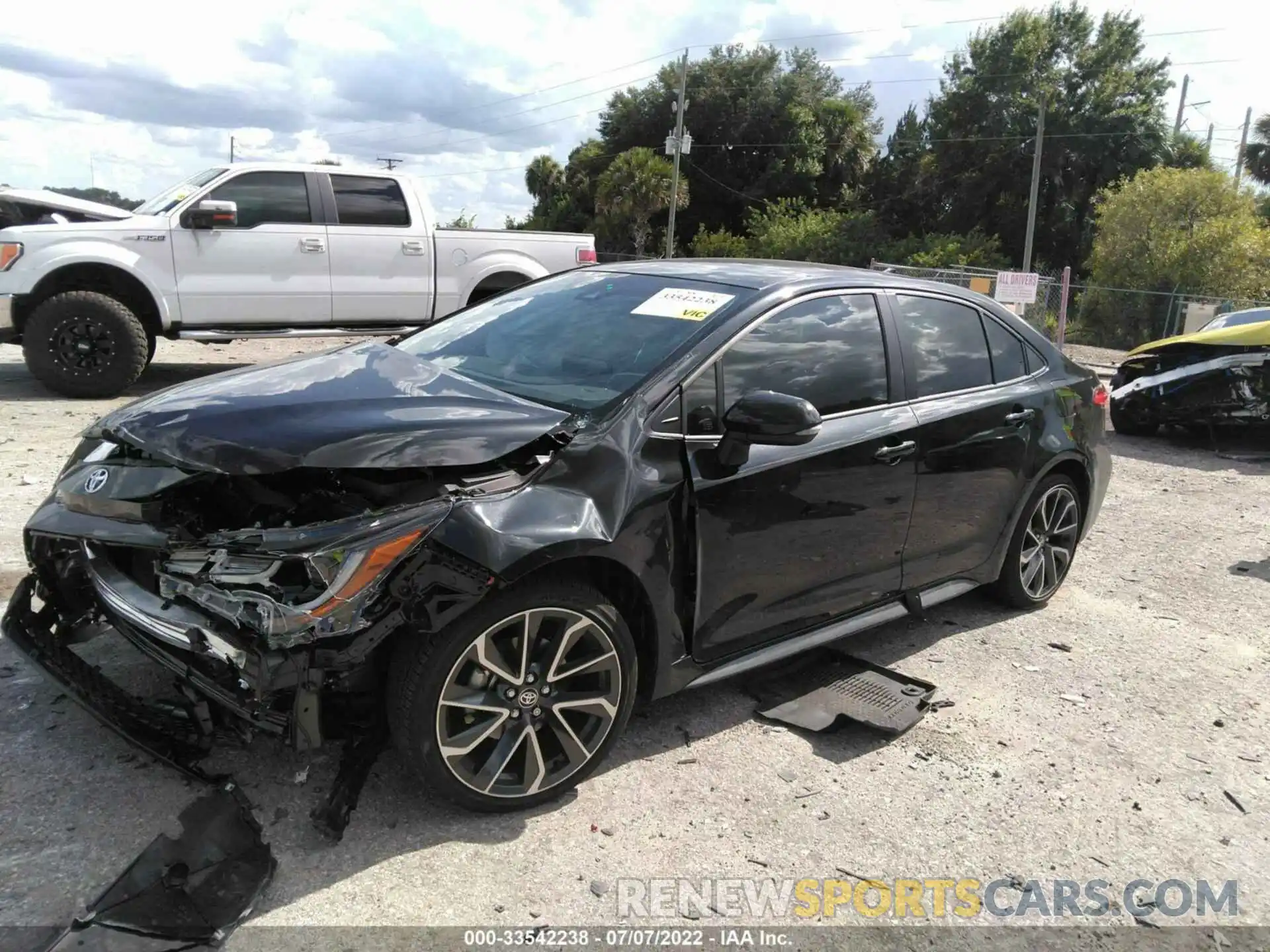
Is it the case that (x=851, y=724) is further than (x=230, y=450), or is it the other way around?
(x=851, y=724)

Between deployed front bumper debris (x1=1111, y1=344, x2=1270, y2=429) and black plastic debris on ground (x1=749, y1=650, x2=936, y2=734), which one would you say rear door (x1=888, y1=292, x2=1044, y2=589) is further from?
deployed front bumper debris (x1=1111, y1=344, x2=1270, y2=429)

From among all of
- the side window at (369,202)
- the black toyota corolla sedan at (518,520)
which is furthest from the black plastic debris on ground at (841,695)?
the side window at (369,202)

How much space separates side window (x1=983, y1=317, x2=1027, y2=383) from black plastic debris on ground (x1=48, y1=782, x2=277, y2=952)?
3626 mm

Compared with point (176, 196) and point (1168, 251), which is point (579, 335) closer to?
point (176, 196)

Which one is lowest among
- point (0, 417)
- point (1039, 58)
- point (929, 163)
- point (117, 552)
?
point (0, 417)

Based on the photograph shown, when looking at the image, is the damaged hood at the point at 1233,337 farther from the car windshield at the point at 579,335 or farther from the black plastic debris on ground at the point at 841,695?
the car windshield at the point at 579,335

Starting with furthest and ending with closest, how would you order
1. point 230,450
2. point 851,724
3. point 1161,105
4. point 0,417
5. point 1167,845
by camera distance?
1. point 1161,105
2. point 0,417
3. point 851,724
4. point 1167,845
5. point 230,450

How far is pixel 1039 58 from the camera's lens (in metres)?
43.8

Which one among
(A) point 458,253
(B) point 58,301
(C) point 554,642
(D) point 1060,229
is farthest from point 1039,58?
(C) point 554,642

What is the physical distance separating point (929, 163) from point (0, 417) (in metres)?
43.9

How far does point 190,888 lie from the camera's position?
2.44 metres

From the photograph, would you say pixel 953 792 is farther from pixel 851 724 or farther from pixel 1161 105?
pixel 1161 105

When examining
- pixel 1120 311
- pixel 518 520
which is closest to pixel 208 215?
pixel 518 520

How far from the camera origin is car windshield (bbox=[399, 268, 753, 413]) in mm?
3332
